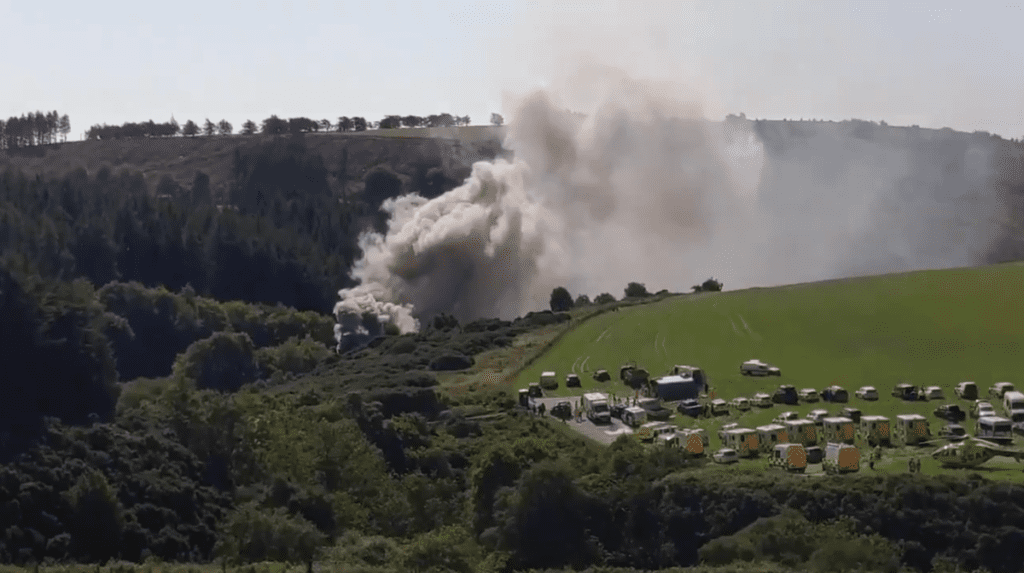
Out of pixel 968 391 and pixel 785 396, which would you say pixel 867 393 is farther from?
pixel 968 391

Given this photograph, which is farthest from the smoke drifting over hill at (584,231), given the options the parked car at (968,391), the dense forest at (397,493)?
the parked car at (968,391)

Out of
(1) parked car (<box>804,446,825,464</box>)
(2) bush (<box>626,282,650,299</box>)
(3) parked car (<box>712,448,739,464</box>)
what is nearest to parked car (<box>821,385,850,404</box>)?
(3) parked car (<box>712,448,739,464</box>)

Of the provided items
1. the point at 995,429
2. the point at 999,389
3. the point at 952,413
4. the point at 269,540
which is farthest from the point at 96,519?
the point at 999,389

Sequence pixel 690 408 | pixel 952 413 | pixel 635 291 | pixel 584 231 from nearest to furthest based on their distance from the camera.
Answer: pixel 952 413 < pixel 690 408 < pixel 635 291 < pixel 584 231

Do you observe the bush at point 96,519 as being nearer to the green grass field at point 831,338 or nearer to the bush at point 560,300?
the green grass field at point 831,338

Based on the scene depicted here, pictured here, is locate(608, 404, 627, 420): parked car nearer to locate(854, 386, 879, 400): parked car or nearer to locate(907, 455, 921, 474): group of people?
locate(854, 386, 879, 400): parked car
